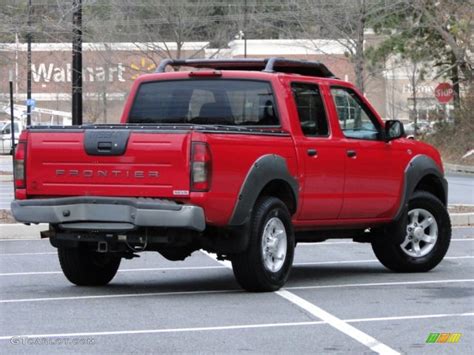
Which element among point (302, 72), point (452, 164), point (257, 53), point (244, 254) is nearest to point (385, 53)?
point (452, 164)

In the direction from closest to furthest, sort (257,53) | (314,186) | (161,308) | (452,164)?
(161,308), (314,186), (452,164), (257,53)

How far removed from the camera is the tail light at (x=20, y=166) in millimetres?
10312

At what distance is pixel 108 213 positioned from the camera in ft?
32.3

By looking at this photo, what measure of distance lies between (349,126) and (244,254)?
234cm

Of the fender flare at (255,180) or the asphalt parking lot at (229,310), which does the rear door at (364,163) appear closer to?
the asphalt parking lot at (229,310)

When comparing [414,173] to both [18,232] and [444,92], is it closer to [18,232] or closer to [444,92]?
[18,232]

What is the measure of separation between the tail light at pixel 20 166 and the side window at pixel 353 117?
335 centimetres

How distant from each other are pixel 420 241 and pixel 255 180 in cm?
300

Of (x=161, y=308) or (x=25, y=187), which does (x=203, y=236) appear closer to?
(x=161, y=308)

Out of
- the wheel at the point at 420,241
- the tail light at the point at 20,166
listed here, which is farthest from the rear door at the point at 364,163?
the tail light at the point at 20,166

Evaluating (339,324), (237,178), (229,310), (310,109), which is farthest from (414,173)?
(339,324)

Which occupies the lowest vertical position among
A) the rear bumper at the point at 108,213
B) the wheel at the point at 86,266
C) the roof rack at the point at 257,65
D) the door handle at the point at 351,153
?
the wheel at the point at 86,266

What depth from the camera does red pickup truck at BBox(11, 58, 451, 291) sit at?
9781 millimetres

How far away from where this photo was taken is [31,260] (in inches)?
530
